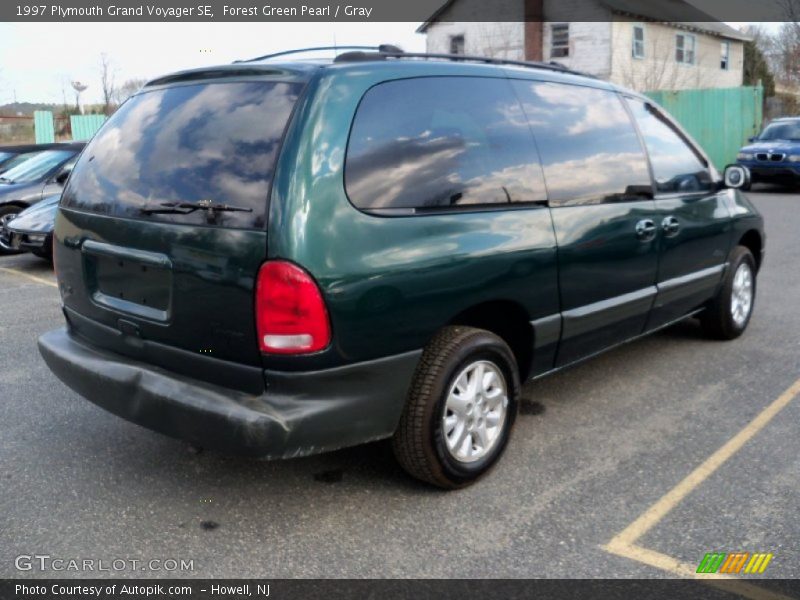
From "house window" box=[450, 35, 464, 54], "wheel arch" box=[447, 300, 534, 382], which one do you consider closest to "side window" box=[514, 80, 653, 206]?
"wheel arch" box=[447, 300, 534, 382]

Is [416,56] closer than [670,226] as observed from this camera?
Yes

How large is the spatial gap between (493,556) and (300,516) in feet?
2.77

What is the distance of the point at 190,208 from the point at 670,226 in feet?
9.67

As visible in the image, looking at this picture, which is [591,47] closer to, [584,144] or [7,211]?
[7,211]

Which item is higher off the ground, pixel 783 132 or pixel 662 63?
pixel 662 63

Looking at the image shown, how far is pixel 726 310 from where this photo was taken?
587 cm

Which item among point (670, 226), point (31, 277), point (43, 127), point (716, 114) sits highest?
point (43, 127)

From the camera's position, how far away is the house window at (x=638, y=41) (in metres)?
31.8

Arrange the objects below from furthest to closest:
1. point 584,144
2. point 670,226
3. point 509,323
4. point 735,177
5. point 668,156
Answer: point 735,177 < point 668,156 < point 670,226 < point 584,144 < point 509,323

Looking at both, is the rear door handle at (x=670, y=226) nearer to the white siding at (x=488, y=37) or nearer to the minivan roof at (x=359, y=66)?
the minivan roof at (x=359, y=66)

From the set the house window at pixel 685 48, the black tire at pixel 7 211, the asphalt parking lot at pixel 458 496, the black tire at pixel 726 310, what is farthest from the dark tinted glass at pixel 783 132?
the house window at pixel 685 48

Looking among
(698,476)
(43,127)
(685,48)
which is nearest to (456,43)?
(685,48)

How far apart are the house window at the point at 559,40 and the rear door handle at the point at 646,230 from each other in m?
29.0

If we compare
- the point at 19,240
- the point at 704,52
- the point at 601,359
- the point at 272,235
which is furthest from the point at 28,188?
the point at 704,52
